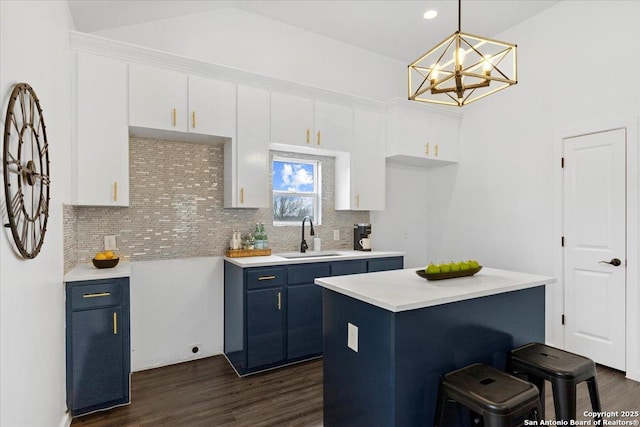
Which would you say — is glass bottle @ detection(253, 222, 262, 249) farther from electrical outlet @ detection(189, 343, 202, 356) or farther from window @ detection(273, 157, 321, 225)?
electrical outlet @ detection(189, 343, 202, 356)

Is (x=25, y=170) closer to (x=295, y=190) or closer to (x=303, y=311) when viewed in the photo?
(x=303, y=311)

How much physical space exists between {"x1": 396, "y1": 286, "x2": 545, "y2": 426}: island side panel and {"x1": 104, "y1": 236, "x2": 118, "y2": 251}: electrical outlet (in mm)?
2561

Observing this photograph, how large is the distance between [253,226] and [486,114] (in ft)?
10.1

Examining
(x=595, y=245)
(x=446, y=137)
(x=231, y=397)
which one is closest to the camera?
(x=231, y=397)

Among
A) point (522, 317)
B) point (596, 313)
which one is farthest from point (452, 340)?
point (596, 313)

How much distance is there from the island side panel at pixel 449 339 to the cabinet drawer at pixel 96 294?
1985 mm

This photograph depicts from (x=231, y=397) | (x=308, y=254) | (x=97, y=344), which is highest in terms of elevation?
(x=308, y=254)

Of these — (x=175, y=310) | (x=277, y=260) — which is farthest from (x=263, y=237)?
(x=175, y=310)

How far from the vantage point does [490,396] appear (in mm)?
1523

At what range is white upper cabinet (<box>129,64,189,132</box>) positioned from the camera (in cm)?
287

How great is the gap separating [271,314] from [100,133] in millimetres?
2033

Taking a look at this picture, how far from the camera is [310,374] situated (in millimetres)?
3066

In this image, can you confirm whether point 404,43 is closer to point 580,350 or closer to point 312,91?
point 312,91

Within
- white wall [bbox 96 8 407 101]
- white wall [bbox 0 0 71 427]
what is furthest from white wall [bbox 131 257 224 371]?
white wall [bbox 96 8 407 101]
